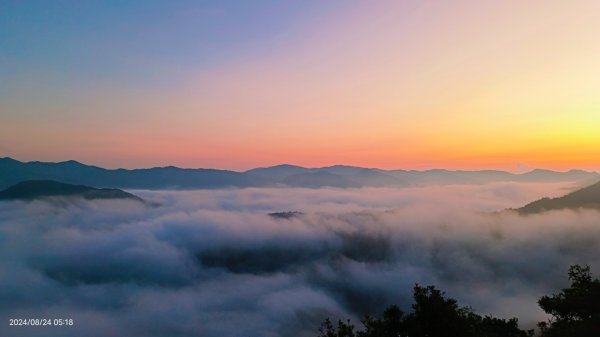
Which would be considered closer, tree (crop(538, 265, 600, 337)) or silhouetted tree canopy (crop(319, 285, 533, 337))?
silhouetted tree canopy (crop(319, 285, 533, 337))

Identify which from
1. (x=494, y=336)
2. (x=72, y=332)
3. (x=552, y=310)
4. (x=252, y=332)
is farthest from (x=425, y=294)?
(x=72, y=332)

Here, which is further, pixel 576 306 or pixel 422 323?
pixel 576 306

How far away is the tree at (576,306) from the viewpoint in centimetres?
2573

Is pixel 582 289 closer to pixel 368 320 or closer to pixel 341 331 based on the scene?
pixel 368 320

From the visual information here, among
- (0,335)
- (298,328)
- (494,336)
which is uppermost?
(494,336)

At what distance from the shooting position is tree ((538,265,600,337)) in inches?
1013

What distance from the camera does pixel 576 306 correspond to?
3047 centimetres

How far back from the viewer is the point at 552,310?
3447 cm

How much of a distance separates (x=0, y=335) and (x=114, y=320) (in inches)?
1977

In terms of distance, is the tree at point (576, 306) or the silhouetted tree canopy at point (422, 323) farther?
the tree at point (576, 306)

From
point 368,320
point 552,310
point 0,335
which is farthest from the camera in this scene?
point 0,335

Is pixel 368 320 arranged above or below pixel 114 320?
above

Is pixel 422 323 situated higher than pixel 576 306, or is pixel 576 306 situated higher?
pixel 422 323

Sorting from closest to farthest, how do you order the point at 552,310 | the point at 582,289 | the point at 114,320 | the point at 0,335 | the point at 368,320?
the point at 368,320
the point at 582,289
the point at 552,310
the point at 0,335
the point at 114,320
